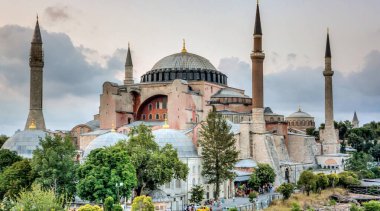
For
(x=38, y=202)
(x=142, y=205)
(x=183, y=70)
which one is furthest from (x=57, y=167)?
(x=183, y=70)

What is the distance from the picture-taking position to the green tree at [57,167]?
2361cm

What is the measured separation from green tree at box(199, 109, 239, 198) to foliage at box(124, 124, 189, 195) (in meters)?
→ 3.20

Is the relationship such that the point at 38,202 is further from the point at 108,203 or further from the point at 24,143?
the point at 24,143

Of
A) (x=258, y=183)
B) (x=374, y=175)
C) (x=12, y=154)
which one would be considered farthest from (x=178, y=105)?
(x=374, y=175)

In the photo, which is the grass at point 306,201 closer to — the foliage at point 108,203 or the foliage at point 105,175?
the foliage at point 105,175

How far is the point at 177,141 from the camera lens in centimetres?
2897

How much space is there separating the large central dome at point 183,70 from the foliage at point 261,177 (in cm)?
1132

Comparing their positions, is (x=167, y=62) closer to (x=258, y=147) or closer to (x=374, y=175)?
(x=258, y=147)

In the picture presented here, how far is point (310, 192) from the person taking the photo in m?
32.5

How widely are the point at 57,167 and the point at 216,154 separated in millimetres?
8072

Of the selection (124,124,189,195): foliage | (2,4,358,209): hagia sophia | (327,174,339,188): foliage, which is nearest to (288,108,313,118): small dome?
(2,4,358,209): hagia sophia

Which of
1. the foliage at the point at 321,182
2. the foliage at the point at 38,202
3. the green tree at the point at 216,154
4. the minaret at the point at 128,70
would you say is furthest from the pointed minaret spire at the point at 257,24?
the foliage at the point at 38,202

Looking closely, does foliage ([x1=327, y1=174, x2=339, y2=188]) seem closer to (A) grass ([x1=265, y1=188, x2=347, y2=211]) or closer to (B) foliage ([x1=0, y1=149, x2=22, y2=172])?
(A) grass ([x1=265, y1=188, x2=347, y2=211])

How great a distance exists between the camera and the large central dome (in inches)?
1658
